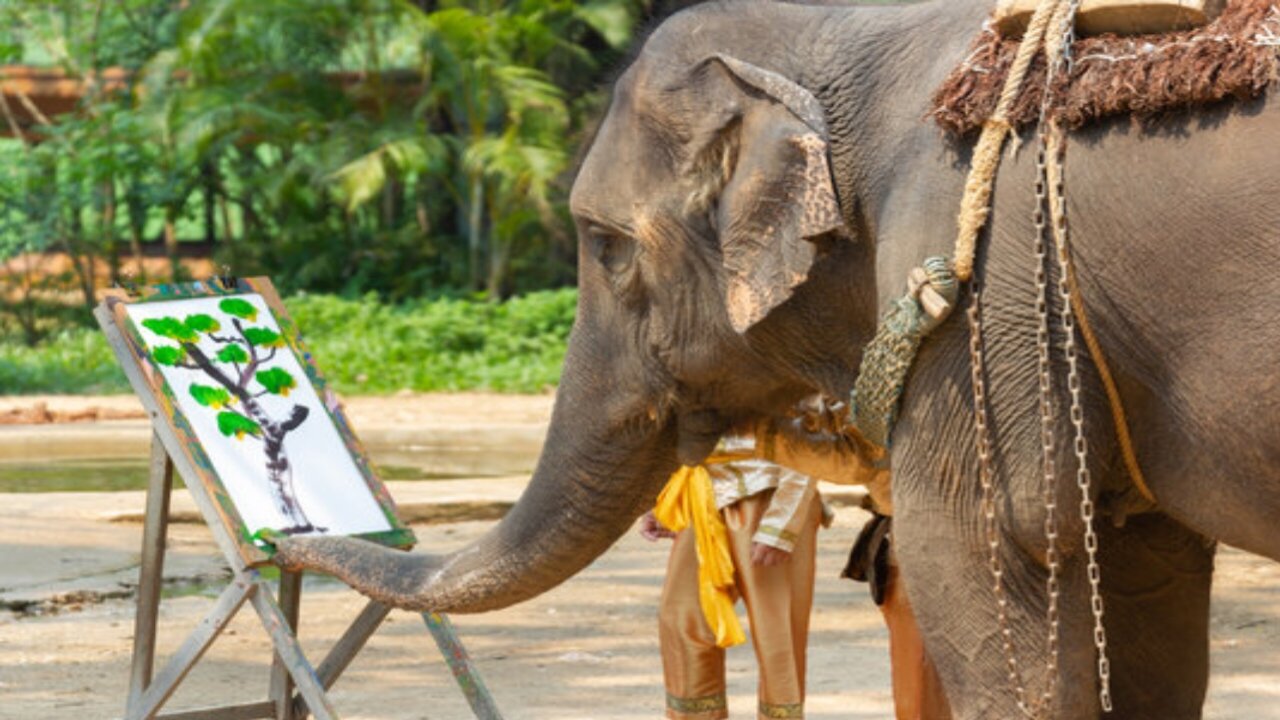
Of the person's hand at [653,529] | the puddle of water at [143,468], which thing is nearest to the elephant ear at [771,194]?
the person's hand at [653,529]

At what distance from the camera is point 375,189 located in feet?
56.4

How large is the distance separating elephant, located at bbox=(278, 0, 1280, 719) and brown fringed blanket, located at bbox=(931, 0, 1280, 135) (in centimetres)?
3

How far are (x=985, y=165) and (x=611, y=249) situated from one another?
0.81 meters

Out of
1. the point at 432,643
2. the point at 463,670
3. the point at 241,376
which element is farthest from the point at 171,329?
the point at 432,643

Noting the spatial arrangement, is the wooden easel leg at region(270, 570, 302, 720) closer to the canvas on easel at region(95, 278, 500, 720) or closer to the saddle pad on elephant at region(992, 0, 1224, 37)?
the canvas on easel at region(95, 278, 500, 720)

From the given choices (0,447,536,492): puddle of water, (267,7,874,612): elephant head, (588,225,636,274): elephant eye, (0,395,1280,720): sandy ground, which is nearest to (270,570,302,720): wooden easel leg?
(0,395,1280,720): sandy ground

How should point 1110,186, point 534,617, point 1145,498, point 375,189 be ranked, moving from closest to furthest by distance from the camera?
point 1110,186 → point 1145,498 → point 534,617 → point 375,189

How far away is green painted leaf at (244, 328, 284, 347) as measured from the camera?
5.01 metres

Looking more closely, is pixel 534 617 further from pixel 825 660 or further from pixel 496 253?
pixel 496 253

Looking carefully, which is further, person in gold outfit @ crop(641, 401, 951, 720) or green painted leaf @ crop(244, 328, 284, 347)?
green painted leaf @ crop(244, 328, 284, 347)

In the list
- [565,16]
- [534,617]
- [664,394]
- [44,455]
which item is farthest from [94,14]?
[664,394]

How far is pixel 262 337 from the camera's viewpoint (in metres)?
5.04

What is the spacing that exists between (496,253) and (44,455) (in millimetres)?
6999

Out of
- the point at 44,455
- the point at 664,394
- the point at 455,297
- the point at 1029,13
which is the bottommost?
the point at 455,297
